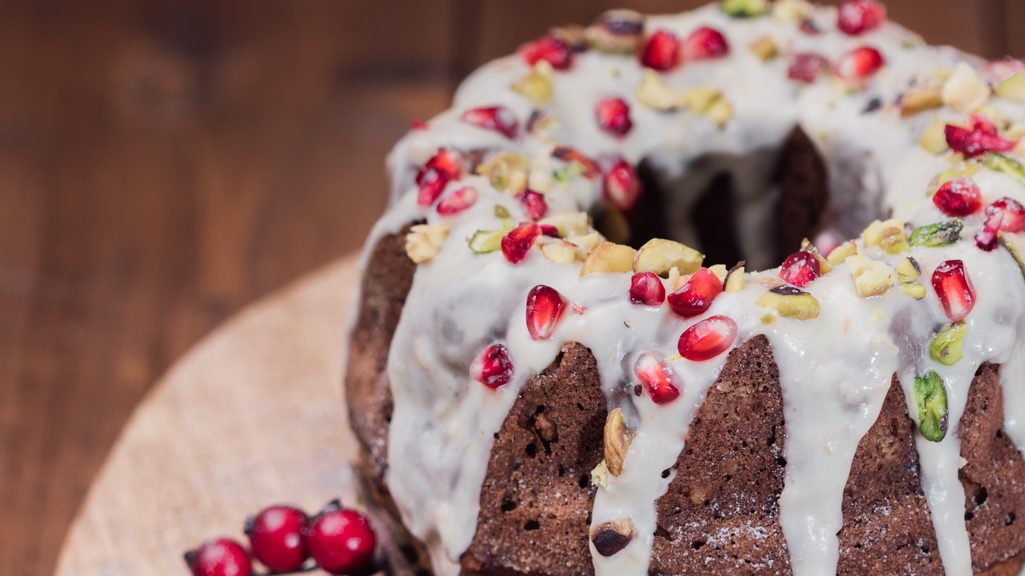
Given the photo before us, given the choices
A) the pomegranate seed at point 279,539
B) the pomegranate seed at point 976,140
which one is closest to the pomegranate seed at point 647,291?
the pomegranate seed at point 976,140

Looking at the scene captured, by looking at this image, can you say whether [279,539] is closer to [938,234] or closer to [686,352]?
[686,352]

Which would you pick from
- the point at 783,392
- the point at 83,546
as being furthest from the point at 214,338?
the point at 783,392

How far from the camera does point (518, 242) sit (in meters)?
2.38

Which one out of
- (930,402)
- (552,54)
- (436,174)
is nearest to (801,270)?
(930,402)

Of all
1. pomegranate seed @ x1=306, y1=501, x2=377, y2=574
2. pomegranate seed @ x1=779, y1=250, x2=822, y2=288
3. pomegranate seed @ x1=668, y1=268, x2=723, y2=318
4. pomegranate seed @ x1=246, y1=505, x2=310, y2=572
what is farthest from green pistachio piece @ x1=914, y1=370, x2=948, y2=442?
pomegranate seed @ x1=246, y1=505, x2=310, y2=572

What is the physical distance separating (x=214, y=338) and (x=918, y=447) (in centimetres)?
Answer: 163

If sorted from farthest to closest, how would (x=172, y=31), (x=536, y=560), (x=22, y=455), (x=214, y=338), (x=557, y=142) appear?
(x=172, y=31) < (x=22, y=455) < (x=214, y=338) < (x=557, y=142) < (x=536, y=560)

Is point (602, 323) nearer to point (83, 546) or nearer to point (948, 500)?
point (948, 500)

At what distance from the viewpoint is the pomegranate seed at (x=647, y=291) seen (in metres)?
2.27

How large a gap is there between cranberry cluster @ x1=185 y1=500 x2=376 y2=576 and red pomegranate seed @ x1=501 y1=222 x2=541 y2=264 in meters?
0.64

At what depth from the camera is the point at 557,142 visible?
2732 mm

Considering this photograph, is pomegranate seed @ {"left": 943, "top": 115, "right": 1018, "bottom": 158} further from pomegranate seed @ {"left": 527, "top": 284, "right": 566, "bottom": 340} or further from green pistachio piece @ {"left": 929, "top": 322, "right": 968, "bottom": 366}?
pomegranate seed @ {"left": 527, "top": 284, "right": 566, "bottom": 340}

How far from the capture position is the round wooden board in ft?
9.43

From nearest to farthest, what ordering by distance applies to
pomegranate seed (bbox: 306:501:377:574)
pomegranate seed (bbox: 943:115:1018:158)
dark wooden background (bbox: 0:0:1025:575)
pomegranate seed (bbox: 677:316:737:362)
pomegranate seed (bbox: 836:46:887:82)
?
pomegranate seed (bbox: 677:316:737:362) → pomegranate seed (bbox: 943:115:1018:158) → pomegranate seed (bbox: 306:501:377:574) → pomegranate seed (bbox: 836:46:887:82) → dark wooden background (bbox: 0:0:1025:575)
